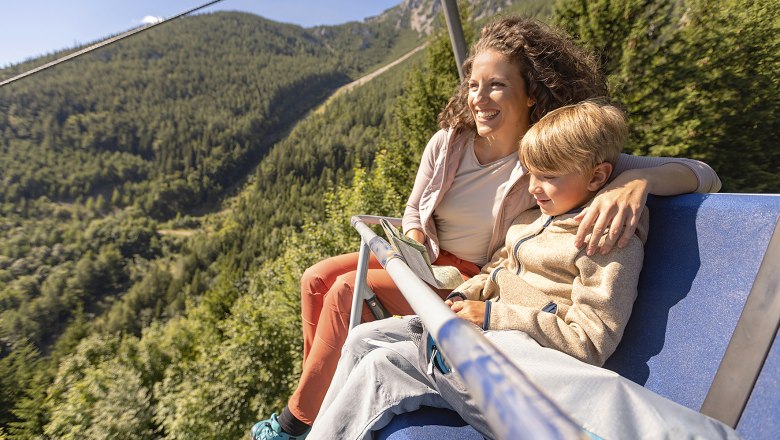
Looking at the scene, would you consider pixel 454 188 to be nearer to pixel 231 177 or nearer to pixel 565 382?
pixel 565 382

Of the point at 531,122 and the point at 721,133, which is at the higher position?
the point at 531,122

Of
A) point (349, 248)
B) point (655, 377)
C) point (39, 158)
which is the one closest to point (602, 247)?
point (655, 377)

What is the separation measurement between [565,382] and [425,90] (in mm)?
10056

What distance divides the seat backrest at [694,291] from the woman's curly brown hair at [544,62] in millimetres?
788

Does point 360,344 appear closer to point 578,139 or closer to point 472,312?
point 472,312

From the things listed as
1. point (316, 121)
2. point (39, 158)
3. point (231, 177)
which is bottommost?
point (231, 177)

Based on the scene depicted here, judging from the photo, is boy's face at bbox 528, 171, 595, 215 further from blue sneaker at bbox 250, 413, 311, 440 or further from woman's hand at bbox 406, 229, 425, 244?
blue sneaker at bbox 250, 413, 311, 440

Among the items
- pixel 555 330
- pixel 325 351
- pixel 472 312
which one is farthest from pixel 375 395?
pixel 325 351

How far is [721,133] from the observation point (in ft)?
15.6

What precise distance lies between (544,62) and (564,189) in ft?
2.69

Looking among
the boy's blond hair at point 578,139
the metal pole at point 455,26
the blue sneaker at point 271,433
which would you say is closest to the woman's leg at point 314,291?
the blue sneaker at point 271,433

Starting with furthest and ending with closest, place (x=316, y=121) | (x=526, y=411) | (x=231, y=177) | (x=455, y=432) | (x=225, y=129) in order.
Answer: (x=225, y=129) < (x=231, y=177) < (x=316, y=121) < (x=455, y=432) < (x=526, y=411)

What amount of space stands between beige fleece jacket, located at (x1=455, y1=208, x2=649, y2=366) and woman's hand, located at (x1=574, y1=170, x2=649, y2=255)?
1.8 inches

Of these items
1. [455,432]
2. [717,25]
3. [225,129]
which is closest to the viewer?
[455,432]
